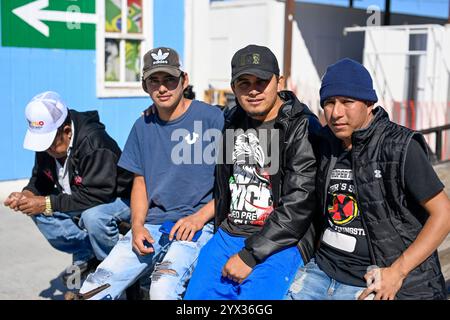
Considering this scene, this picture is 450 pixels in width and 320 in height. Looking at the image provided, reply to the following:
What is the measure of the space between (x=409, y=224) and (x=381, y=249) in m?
0.16

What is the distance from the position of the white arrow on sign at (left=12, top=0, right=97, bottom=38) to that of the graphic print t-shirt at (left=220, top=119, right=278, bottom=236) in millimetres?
5324

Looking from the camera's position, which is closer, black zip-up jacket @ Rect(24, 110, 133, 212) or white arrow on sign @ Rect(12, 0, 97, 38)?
black zip-up jacket @ Rect(24, 110, 133, 212)

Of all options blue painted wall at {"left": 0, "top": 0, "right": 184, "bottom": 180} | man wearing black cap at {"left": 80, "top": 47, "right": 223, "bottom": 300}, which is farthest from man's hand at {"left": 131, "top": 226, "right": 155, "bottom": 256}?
blue painted wall at {"left": 0, "top": 0, "right": 184, "bottom": 180}

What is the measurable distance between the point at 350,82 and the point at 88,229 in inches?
79.0

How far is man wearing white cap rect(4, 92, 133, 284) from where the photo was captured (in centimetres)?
361

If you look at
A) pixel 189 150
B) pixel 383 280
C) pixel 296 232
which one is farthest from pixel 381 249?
pixel 189 150

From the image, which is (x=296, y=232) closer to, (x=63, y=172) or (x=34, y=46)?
(x=63, y=172)

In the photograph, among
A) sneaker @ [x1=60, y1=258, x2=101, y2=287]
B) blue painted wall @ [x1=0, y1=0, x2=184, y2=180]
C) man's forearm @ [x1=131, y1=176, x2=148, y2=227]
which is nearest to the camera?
man's forearm @ [x1=131, y1=176, x2=148, y2=227]

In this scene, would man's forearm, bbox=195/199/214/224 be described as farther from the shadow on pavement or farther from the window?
the window

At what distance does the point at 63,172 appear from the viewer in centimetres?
384

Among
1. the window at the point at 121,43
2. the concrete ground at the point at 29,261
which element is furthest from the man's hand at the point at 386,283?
the window at the point at 121,43

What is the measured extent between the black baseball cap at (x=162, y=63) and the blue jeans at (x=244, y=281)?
3.41 ft

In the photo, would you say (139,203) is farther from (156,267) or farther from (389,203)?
(389,203)

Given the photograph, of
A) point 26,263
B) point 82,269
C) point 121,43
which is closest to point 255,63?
point 82,269
